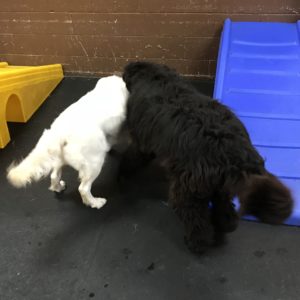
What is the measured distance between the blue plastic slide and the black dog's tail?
762 millimetres

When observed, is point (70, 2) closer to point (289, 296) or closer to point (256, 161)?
point (256, 161)

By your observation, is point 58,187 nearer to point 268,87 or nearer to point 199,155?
point 199,155

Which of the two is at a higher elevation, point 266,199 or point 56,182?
point 266,199

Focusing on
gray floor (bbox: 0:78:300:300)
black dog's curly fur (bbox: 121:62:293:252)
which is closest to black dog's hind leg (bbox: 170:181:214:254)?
black dog's curly fur (bbox: 121:62:293:252)

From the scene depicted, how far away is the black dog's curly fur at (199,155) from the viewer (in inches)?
63.8

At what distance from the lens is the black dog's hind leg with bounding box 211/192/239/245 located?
6.89ft

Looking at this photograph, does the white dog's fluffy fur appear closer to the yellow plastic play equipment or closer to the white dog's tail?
the white dog's tail

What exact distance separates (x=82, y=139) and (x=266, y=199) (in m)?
1.19

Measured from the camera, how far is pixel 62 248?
240 cm

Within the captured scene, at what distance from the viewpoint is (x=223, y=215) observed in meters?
2.17

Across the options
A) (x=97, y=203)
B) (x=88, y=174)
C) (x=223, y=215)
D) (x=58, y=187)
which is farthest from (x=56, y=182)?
(x=223, y=215)

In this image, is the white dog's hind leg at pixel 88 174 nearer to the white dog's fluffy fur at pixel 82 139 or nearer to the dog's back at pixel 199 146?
the white dog's fluffy fur at pixel 82 139

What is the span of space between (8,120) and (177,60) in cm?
213

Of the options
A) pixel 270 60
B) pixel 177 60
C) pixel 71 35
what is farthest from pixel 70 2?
pixel 270 60
